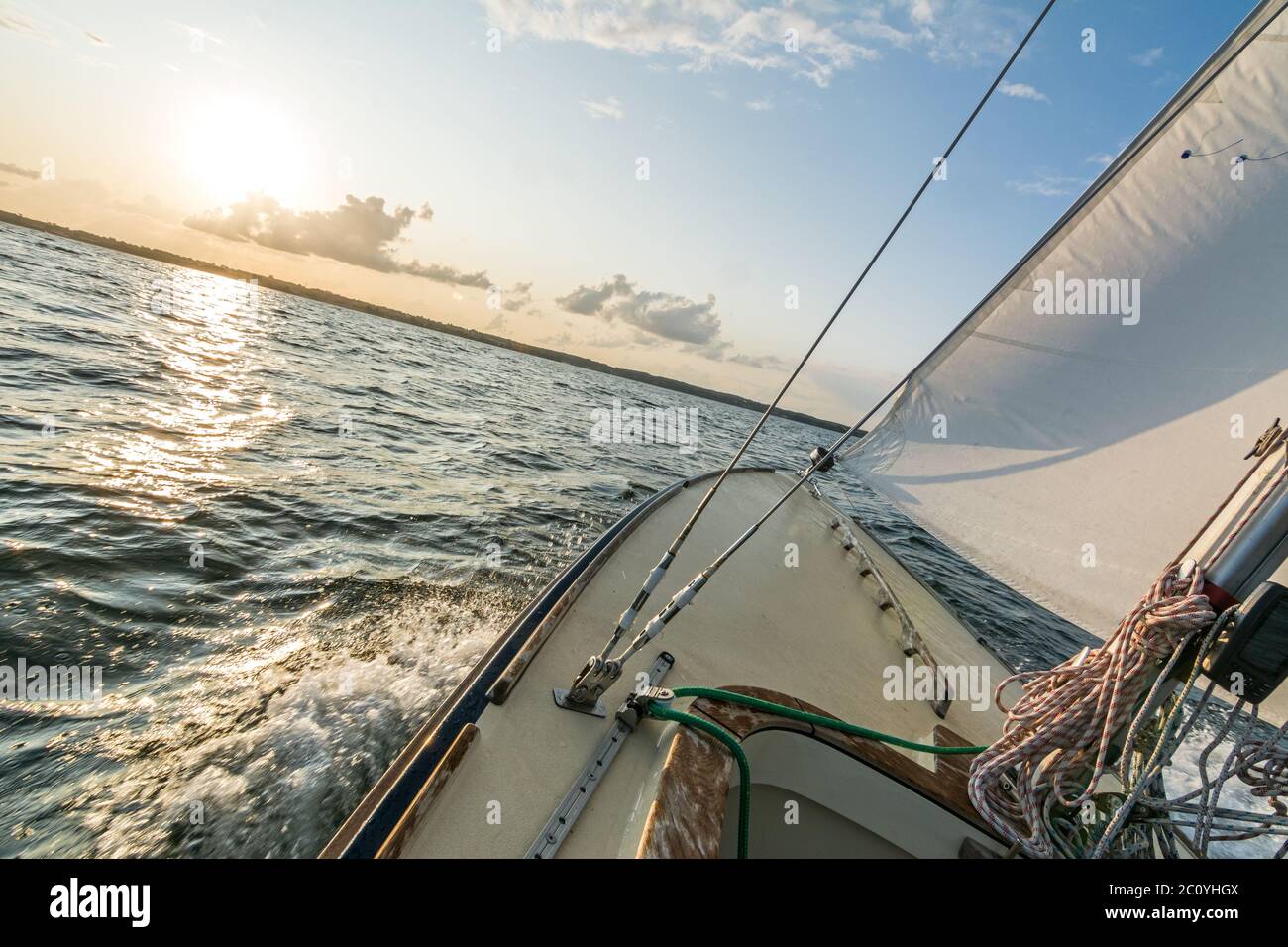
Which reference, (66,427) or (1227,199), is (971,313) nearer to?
(1227,199)

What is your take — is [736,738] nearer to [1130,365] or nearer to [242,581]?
[1130,365]

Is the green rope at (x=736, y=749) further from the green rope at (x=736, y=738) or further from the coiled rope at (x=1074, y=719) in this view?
the coiled rope at (x=1074, y=719)

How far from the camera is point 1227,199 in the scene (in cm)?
305

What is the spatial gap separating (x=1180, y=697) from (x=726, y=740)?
58.6 inches

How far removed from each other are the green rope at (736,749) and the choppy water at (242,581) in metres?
2.09

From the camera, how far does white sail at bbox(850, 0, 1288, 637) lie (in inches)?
115

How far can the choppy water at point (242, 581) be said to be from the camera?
3.15 meters
